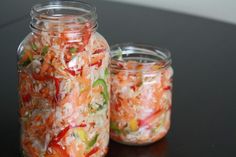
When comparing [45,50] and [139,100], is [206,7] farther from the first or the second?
[45,50]

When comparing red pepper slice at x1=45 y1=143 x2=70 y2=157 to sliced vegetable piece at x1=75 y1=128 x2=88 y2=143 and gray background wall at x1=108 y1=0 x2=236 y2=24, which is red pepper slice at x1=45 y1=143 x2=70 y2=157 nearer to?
sliced vegetable piece at x1=75 y1=128 x2=88 y2=143

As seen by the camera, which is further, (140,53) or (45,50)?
(140,53)

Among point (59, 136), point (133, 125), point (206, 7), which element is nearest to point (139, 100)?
point (133, 125)

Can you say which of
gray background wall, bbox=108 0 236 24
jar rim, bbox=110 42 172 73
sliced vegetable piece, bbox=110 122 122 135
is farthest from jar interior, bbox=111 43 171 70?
gray background wall, bbox=108 0 236 24

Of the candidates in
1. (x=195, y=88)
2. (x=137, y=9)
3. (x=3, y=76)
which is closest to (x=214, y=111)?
(x=195, y=88)

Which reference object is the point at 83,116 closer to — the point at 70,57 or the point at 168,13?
the point at 70,57

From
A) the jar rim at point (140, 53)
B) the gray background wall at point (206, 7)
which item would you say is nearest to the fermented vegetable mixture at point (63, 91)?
the jar rim at point (140, 53)
